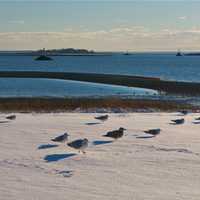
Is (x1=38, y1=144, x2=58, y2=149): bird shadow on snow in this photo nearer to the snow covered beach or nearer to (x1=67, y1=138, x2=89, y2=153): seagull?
the snow covered beach

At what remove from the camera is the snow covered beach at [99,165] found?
907 cm

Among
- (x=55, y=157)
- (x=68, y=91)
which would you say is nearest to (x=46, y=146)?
(x=55, y=157)

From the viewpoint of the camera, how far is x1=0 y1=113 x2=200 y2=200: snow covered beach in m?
9.07

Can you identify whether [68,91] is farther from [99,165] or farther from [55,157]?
→ [99,165]

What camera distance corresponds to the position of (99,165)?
1110 centimetres

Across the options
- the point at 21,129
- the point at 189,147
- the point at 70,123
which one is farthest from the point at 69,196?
the point at 70,123

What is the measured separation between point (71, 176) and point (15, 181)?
1197 mm

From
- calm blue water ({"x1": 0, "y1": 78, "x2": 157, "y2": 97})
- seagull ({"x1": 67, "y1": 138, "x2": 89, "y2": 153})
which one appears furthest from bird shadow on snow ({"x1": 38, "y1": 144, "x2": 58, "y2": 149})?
calm blue water ({"x1": 0, "y1": 78, "x2": 157, "y2": 97})

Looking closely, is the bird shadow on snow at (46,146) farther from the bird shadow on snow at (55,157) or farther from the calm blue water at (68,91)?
the calm blue water at (68,91)

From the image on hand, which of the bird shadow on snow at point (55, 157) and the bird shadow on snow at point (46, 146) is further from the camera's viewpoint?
the bird shadow on snow at point (46, 146)

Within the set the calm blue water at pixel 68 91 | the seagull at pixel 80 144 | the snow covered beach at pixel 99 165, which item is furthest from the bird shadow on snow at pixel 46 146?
the calm blue water at pixel 68 91

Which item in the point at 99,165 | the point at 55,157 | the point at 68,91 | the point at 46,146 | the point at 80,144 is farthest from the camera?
the point at 68,91

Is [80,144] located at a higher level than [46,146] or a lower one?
higher

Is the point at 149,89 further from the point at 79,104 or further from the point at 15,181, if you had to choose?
the point at 15,181
